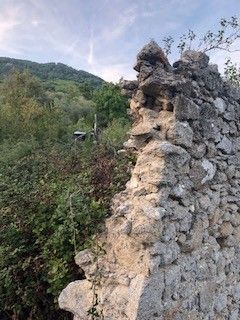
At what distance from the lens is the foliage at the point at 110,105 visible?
21.4 meters

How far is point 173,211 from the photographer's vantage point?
10.7 feet

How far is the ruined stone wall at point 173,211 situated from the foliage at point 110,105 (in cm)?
1720

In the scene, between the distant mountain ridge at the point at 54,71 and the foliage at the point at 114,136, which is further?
the distant mountain ridge at the point at 54,71

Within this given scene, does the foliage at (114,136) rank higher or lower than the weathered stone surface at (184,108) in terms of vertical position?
lower

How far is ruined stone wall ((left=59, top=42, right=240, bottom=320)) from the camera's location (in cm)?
306

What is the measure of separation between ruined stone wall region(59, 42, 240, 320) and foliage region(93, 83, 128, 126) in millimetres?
17201

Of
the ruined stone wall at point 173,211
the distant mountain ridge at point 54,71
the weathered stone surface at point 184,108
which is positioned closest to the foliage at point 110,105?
the ruined stone wall at point 173,211

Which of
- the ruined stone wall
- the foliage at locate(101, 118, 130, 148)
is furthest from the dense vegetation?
the foliage at locate(101, 118, 130, 148)

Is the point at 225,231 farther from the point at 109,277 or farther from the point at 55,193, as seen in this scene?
the point at 55,193

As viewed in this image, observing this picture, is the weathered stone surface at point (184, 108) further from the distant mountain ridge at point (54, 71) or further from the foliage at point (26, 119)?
the distant mountain ridge at point (54, 71)

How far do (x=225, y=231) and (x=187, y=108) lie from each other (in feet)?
4.75

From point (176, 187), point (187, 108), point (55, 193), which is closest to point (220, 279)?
point (176, 187)

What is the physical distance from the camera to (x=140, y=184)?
336cm

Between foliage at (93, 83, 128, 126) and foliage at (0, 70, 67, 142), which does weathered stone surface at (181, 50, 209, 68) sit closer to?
foliage at (0, 70, 67, 142)
